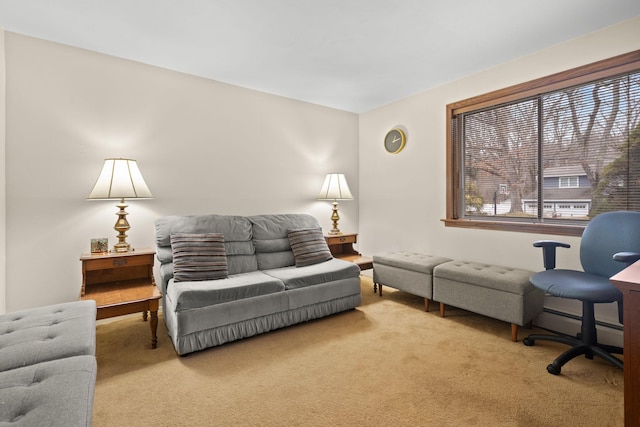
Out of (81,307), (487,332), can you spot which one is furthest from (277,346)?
(487,332)

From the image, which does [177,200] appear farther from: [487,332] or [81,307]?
[487,332]

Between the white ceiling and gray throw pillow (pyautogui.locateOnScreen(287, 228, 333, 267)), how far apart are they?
5.54ft

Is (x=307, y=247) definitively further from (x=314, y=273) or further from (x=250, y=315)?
(x=250, y=315)

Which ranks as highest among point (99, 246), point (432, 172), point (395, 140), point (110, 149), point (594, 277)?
point (395, 140)

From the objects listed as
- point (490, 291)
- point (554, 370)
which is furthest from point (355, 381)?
point (490, 291)

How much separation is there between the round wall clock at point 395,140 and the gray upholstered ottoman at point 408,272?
4.64 feet

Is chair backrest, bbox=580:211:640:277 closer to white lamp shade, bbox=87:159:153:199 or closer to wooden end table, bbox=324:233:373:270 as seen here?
wooden end table, bbox=324:233:373:270

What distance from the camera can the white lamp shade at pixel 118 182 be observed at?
2.55 m

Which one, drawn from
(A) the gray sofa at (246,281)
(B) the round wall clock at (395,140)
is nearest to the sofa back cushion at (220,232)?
(A) the gray sofa at (246,281)

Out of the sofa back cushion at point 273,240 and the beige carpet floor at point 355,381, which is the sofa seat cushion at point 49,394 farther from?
the sofa back cushion at point 273,240

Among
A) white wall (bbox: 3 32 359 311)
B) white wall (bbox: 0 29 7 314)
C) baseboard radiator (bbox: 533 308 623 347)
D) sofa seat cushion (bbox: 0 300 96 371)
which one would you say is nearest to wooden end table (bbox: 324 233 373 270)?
white wall (bbox: 3 32 359 311)

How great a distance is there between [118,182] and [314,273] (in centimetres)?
185

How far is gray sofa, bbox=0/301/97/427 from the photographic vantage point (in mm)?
1004

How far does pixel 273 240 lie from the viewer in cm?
328
